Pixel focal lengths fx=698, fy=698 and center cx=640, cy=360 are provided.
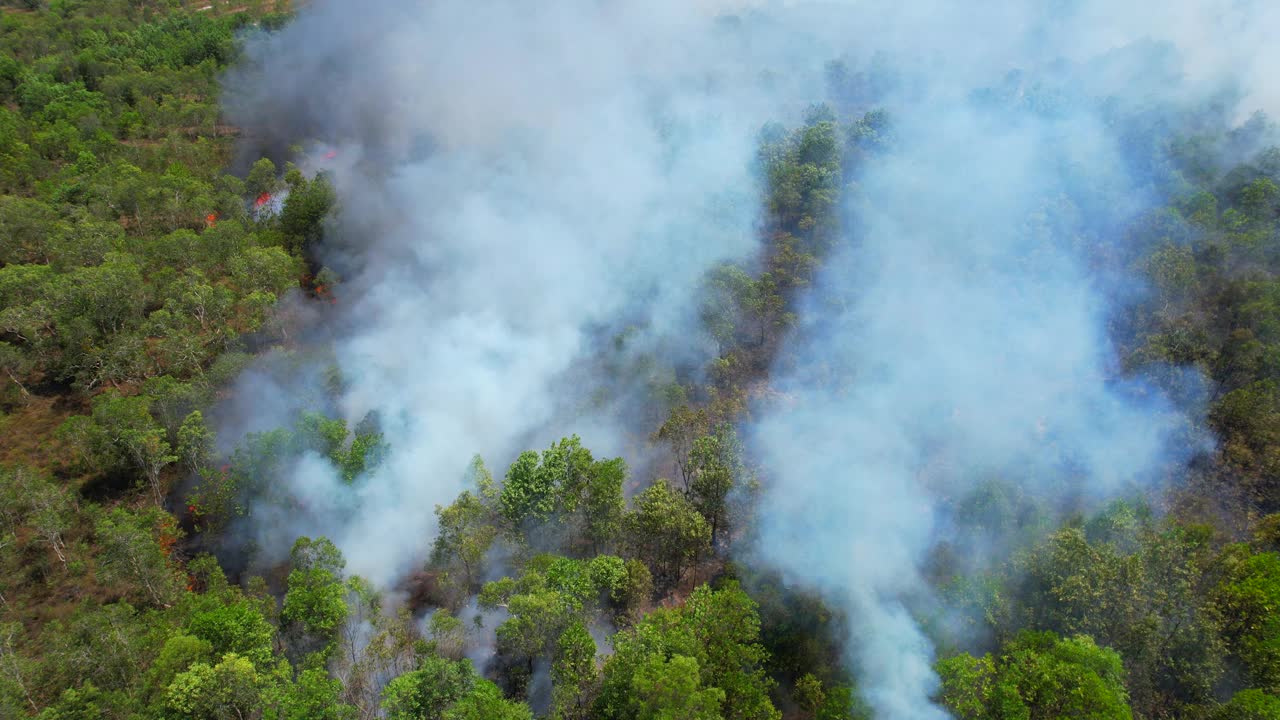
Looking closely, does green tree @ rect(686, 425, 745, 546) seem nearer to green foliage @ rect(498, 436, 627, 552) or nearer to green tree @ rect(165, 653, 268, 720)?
green foliage @ rect(498, 436, 627, 552)

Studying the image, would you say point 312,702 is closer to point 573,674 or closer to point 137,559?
point 573,674

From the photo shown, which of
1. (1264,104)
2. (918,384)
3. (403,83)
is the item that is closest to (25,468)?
(403,83)

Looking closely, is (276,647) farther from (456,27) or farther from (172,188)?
(456,27)

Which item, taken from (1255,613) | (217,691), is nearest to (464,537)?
(217,691)

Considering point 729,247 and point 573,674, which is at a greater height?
point 729,247

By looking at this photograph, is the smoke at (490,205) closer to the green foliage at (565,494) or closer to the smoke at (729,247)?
the smoke at (729,247)

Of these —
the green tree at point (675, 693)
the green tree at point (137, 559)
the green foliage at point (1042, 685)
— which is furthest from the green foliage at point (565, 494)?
the green tree at point (137, 559)
